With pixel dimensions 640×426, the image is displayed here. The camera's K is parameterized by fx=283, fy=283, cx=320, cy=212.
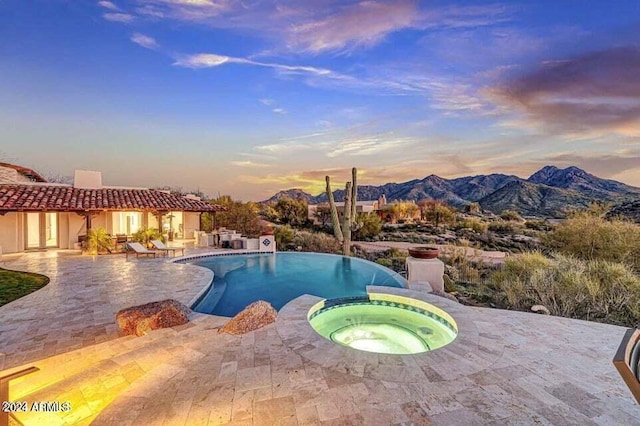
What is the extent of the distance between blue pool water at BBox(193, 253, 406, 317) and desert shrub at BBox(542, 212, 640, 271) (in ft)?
22.3

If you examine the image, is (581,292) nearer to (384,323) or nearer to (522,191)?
(384,323)

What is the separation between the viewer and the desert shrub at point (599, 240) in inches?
352

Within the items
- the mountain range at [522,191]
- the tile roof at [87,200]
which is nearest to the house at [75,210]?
the tile roof at [87,200]

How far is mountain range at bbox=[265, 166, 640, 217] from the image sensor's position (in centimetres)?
3425

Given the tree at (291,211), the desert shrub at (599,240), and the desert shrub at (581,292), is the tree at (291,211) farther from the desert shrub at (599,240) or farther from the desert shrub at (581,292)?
the desert shrub at (581,292)

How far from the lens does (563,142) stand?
15906mm

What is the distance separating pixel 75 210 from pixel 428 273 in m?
15.9

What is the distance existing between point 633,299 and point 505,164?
740 inches

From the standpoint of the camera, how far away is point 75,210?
44.5 ft

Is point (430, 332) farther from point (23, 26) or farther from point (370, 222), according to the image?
point (23, 26)

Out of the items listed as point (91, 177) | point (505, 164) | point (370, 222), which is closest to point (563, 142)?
point (505, 164)

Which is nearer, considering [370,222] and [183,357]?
[183,357]

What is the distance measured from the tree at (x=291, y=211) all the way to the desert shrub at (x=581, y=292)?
64.9 ft

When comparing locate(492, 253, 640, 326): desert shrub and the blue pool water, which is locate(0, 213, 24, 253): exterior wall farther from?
locate(492, 253, 640, 326): desert shrub
